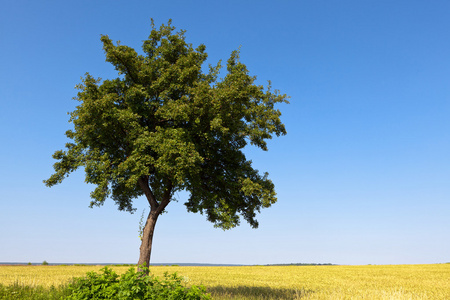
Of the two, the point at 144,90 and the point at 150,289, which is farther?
the point at 144,90

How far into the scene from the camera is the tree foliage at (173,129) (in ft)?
59.2

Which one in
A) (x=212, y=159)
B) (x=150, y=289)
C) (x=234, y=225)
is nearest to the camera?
(x=150, y=289)

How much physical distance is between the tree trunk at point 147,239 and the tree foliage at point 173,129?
0.58 metres

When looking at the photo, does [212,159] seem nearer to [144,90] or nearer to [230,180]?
[230,180]

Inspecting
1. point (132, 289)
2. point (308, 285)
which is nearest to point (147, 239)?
point (132, 289)

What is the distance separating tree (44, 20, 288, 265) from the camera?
18.1m

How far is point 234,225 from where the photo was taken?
63.9 feet

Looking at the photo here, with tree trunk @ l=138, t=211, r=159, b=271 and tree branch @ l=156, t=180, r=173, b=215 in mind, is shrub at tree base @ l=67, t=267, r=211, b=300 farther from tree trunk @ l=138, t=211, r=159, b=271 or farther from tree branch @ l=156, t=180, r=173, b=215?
tree branch @ l=156, t=180, r=173, b=215

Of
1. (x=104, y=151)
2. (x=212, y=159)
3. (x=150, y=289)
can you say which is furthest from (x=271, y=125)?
(x=150, y=289)

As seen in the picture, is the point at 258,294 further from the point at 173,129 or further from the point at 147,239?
the point at 173,129

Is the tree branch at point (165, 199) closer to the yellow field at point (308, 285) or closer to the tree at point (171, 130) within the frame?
the tree at point (171, 130)

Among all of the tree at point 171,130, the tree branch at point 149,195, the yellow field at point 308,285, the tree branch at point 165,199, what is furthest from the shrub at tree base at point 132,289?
the tree branch at point 149,195

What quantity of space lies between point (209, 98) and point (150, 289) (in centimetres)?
1086

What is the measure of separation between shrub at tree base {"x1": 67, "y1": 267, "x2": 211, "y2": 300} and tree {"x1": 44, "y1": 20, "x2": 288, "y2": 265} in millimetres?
6512
